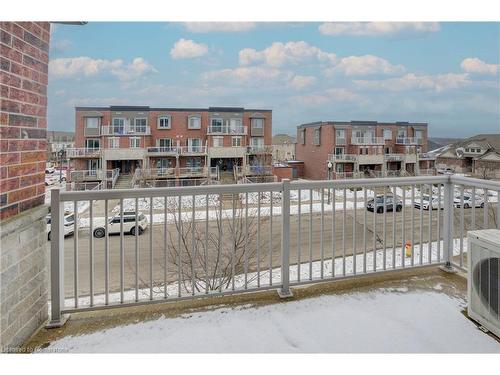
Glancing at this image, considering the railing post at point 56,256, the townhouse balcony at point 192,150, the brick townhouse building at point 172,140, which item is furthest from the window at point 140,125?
the railing post at point 56,256

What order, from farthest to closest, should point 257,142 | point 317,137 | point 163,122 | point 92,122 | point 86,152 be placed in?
point 317,137, point 257,142, point 163,122, point 92,122, point 86,152

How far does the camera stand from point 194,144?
17.3 m

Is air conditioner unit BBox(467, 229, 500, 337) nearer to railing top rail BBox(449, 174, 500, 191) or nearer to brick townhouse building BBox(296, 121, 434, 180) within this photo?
railing top rail BBox(449, 174, 500, 191)

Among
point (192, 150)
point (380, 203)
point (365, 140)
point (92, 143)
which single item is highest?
point (365, 140)

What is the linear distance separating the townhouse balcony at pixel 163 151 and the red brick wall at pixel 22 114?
50.1 ft

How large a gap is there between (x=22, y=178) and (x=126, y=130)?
15871 millimetres

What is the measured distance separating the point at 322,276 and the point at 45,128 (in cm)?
181

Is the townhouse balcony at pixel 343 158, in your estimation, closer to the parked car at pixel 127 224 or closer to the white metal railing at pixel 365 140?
the white metal railing at pixel 365 140

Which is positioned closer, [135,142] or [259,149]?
[135,142]

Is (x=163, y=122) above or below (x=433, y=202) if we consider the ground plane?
above

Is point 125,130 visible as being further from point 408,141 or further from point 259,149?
point 408,141

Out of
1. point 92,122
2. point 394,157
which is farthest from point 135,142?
point 394,157

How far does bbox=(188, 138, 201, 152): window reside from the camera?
56.2ft
